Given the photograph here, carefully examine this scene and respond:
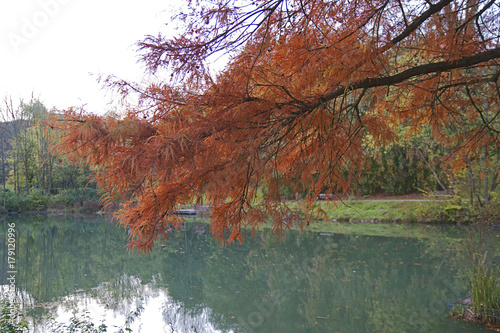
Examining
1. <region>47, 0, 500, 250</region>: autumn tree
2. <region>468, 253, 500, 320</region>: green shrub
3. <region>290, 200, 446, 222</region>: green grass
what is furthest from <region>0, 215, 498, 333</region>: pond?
<region>47, 0, 500, 250</region>: autumn tree

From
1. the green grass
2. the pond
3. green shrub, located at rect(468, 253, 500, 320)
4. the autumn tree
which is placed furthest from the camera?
the green grass

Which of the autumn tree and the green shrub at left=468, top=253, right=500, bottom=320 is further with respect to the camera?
the green shrub at left=468, top=253, right=500, bottom=320

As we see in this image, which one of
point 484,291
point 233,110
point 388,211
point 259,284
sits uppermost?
point 233,110

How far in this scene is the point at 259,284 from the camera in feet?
23.5

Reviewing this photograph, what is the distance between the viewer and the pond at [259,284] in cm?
526

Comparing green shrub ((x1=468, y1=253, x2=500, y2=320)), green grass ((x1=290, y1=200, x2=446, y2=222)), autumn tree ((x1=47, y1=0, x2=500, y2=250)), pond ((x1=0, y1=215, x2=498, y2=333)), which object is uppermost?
autumn tree ((x1=47, y1=0, x2=500, y2=250))

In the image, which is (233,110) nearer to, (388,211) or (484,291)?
(484,291)

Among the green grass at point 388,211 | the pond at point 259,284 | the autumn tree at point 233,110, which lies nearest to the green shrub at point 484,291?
the pond at point 259,284

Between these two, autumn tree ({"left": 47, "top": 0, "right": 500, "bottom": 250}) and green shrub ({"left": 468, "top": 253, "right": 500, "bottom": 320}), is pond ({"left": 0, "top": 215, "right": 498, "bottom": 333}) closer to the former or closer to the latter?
green shrub ({"left": 468, "top": 253, "right": 500, "bottom": 320})

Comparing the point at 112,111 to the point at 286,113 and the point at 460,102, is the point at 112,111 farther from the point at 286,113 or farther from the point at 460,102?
the point at 460,102

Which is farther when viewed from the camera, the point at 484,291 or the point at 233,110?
the point at 484,291

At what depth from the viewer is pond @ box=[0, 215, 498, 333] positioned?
5.26 metres

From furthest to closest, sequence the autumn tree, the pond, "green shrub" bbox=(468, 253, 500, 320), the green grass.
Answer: the green grass, the pond, "green shrub" bbox=(468, 253, 500, 320), the autumn tree

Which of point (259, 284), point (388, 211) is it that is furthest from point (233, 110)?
point (388, 211)
